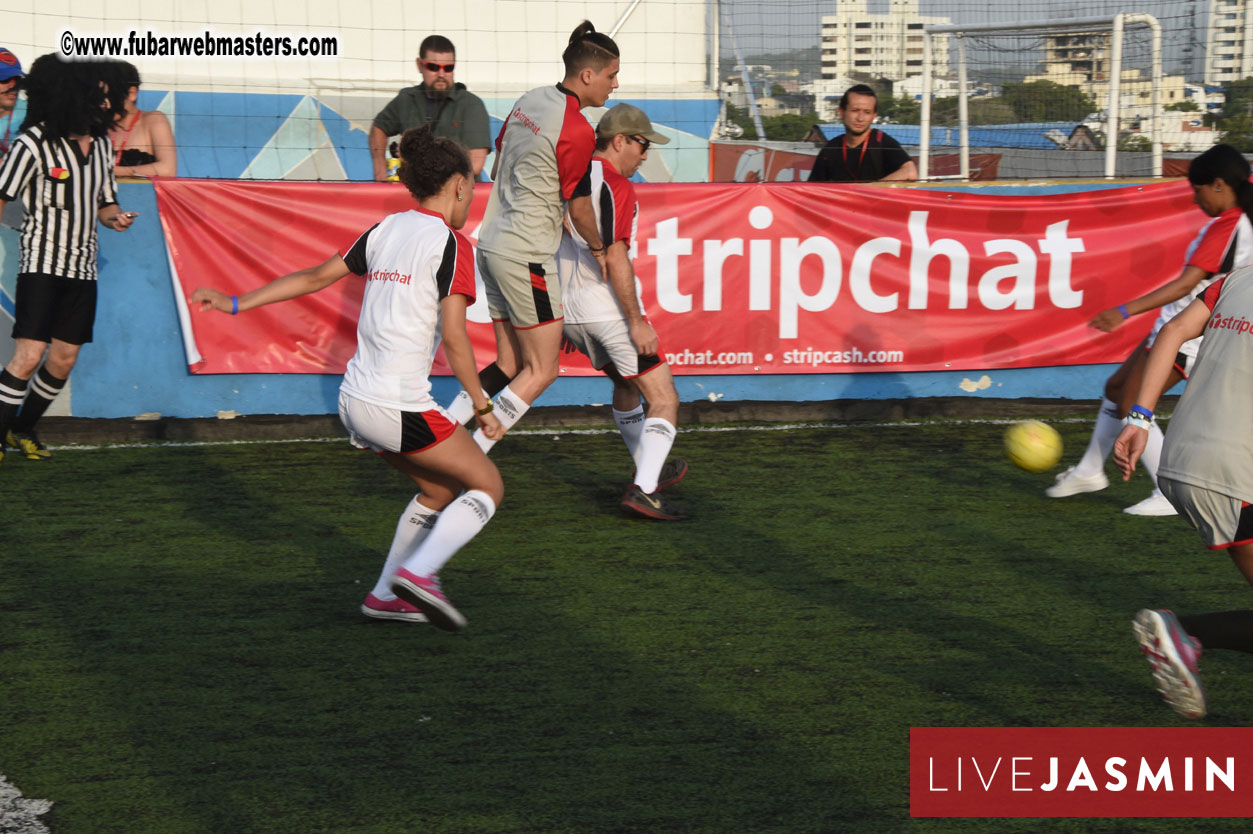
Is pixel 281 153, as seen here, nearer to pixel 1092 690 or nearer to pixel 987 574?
pixel 987 574

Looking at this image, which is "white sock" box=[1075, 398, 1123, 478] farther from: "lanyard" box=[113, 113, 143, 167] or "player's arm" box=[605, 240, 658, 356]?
"lanyard" box=[113, 113, 143, 167]

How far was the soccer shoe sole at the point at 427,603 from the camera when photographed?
4855 millimetres

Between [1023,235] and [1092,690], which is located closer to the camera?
[1092,690]

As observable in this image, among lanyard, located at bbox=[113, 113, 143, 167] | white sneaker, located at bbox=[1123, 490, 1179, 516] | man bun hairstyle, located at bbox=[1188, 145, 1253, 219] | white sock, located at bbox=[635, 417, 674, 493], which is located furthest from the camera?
lanyard, located at bbox=[113, 113, 143, 167]

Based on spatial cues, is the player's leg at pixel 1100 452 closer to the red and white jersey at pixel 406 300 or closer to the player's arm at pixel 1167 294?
the player's arm at pixel 1167 294

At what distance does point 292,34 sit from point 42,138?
38.5 feet

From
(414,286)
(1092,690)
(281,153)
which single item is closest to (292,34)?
(281,153)

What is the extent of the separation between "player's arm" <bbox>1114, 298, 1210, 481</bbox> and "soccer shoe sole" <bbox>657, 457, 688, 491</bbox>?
10.5 feet

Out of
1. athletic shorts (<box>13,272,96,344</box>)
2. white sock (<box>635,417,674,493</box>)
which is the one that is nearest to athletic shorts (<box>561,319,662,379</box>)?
white sock (<box>635,417,674,493</box>)

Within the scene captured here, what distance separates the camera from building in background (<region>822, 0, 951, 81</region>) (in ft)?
37.2

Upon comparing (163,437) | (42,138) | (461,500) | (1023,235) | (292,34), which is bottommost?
(163,437)

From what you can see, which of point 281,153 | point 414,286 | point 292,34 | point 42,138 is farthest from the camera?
point 292,34

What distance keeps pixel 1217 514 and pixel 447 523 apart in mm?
2522

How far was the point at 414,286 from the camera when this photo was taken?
480 centimetres
